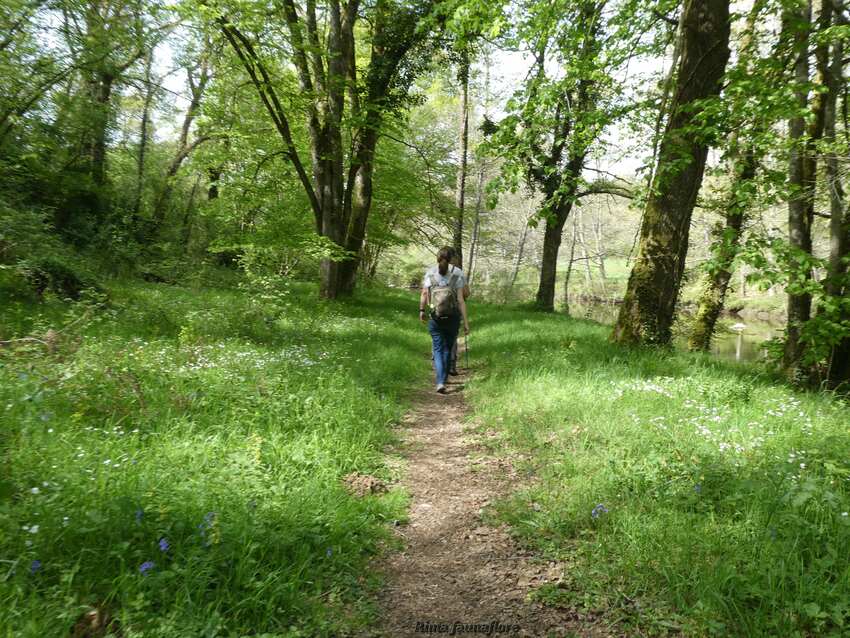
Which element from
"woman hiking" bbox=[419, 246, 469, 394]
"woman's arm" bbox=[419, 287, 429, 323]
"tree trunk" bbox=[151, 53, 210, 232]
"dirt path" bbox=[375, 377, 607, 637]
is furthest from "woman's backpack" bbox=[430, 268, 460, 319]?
"tree trunk" bbox=[151, 53, 210, 232]

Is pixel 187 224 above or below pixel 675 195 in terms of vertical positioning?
above

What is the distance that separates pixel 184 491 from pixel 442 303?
515 centimetres

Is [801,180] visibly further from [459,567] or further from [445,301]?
[459,567]

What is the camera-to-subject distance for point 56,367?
4121 mm

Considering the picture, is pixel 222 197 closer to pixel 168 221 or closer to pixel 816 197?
pixel 168 221

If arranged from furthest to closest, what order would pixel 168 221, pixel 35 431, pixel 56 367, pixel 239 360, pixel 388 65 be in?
1. pixel 168 221
2. pixel 388 65
3. pixel 239 360
4. pixel 56 367
5. pixel 35 431

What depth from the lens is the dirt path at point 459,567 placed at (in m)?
2.59

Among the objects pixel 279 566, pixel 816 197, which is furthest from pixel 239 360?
pixel 816 197

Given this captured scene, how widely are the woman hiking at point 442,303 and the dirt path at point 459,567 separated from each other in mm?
2943

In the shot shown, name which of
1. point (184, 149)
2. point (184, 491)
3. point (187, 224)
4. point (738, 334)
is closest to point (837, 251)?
point (184, 491)

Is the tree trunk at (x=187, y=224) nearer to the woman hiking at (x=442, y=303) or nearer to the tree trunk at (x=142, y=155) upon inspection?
the tree trunk at (x=142, y=155)

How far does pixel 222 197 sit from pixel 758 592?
14.4 m

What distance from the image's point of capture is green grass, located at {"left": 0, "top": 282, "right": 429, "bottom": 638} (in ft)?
7.09

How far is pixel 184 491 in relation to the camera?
2855 millimetres
